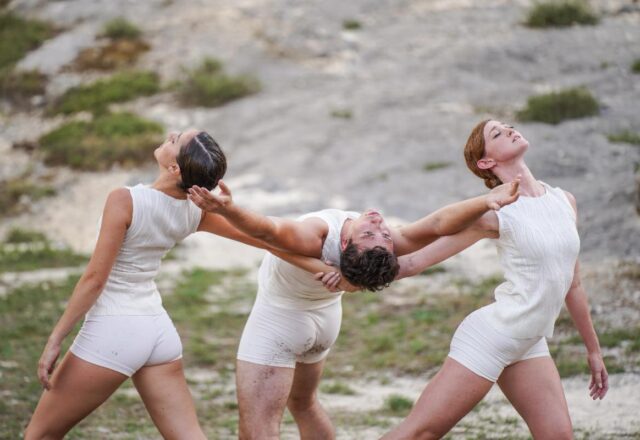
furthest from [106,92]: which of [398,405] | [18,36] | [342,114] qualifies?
[398,405]

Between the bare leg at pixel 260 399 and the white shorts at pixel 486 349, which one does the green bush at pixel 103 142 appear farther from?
the white shorts at pixel 486 349

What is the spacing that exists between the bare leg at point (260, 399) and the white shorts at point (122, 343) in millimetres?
447

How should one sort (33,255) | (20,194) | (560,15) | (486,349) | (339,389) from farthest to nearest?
(560,15)
(20,194)
(33,255)
(339,389)
(486,349)

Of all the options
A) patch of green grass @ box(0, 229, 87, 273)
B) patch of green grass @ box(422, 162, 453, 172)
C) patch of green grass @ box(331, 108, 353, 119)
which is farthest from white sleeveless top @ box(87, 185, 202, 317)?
patch of green grass @ box(331, 108, 353, 119)

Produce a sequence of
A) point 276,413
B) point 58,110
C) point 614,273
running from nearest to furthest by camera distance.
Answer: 1. point 276,413
2. point 614,273
3. point 58,110

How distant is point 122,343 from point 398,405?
3.35m

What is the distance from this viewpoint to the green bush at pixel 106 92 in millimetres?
18484

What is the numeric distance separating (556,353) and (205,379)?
2.88 m

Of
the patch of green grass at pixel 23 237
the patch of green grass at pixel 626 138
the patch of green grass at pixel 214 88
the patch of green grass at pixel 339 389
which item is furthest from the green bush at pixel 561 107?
the patch of green grass at pixel 339 389

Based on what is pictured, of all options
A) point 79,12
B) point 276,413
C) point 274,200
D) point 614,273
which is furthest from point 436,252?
point 79,12

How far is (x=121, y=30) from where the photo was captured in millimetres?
20609

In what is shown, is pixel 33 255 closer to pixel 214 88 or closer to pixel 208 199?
pixel 214 88

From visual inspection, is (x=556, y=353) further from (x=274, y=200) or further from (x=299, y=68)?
(x=299, y=68)

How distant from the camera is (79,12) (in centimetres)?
2191
